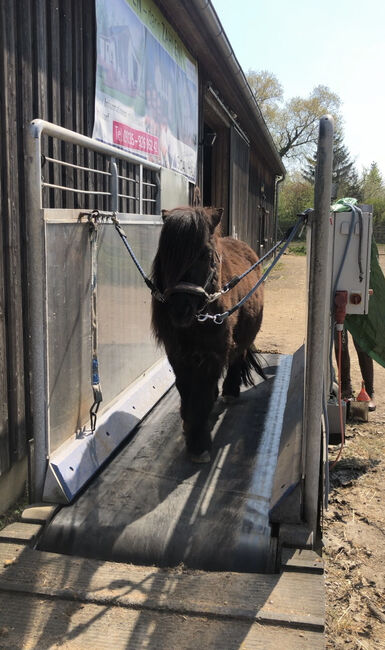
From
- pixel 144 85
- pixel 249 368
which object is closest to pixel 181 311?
pixel 249 368

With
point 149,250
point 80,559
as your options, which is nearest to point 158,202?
point 149,250

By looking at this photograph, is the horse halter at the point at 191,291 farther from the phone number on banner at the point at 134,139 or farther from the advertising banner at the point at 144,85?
the phone number on banner at the point at 134,139

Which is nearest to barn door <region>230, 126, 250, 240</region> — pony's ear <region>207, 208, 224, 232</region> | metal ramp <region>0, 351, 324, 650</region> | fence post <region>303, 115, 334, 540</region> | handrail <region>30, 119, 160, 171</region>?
handrail <region>30, 119, 160, 171</region>

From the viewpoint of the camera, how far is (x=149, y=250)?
16.2 feet

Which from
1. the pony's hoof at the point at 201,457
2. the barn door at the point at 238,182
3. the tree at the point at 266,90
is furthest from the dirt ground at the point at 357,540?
the tree at the point at 266,90

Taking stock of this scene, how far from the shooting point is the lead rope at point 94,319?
3.33 m

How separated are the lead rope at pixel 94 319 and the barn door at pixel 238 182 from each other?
810cm

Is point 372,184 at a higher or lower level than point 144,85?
higher

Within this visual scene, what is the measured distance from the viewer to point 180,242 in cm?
304

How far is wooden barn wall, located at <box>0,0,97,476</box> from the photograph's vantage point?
3.17 m

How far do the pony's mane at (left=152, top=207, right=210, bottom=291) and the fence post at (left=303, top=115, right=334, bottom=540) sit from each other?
69cm

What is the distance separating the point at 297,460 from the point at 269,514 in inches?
13.6

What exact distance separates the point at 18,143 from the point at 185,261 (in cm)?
131

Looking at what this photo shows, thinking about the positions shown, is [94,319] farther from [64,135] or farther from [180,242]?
[64,135]
